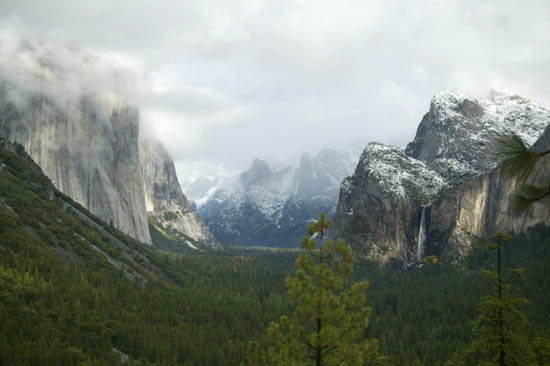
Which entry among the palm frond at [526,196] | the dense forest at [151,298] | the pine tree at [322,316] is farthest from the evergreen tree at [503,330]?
the palm frond at [526,196]

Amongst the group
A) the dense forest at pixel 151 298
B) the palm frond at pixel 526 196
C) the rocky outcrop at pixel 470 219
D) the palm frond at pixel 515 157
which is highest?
the rocky outcrop at pixel 470 219

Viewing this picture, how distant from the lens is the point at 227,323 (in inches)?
4439

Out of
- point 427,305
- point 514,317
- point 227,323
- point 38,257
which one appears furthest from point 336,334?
point 427,305

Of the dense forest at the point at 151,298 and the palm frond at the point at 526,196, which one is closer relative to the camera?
the palm frond at the point at 526,196

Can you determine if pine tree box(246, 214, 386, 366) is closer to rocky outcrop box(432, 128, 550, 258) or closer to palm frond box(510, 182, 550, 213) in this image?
palm frond box(510, 182, 550, 213)

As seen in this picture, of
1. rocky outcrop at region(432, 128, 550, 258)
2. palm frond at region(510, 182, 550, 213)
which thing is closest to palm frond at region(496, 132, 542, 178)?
palm frond at region(510, 182, 550, 213)

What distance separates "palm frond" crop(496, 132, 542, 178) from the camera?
12.4 meters

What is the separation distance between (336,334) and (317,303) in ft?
6.73

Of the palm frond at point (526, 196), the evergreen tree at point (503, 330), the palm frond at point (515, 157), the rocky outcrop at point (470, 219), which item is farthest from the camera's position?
the rocky outcrop at point (470, 219)

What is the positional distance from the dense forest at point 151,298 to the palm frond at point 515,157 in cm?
2653

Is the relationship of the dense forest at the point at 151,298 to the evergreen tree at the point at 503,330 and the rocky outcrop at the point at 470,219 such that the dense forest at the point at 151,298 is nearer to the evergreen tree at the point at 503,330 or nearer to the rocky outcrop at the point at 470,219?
the evergreen tree at the point at 503,330

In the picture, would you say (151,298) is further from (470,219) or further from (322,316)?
(470,219)

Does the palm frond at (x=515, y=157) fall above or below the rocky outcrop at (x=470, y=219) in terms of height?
below

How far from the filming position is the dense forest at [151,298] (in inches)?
3174
